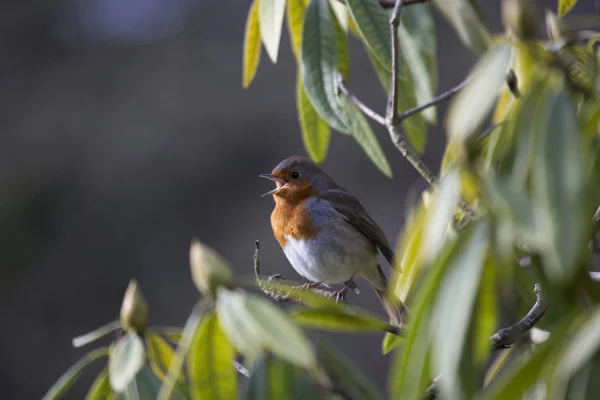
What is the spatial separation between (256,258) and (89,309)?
5517 millimetres

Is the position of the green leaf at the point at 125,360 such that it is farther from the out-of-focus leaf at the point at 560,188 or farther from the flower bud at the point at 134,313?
the out-of-focus leaf at the point at 560,188

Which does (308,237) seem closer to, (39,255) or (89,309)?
(89,309)

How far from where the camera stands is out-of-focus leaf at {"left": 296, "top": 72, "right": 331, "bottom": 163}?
5.84ft

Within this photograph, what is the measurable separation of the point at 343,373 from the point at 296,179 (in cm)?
215

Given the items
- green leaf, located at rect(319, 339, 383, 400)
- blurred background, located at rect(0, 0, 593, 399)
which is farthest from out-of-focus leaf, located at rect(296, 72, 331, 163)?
blurred background, located at rect(0, 0, 593, 399)

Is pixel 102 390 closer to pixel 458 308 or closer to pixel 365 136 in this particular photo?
pixel 458 308

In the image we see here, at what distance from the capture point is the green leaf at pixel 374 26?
1.46 metres

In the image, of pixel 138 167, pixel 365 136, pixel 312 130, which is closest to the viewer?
pixel 365 136

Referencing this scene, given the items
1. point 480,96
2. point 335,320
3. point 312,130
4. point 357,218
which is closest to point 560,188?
point 480,96

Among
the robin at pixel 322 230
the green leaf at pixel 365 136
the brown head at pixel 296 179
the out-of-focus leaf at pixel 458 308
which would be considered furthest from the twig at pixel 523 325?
the brown head at pixel 296 179

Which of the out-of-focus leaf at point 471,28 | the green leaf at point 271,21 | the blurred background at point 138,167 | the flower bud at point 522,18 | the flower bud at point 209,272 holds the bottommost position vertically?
the blurred background at point 138,167

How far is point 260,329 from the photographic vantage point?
2.69 ft

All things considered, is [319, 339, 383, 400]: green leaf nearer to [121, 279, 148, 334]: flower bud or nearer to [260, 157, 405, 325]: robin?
[121, 279, 148, 334]: flower bud

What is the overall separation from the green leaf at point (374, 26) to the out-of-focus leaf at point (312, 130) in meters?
0.32
